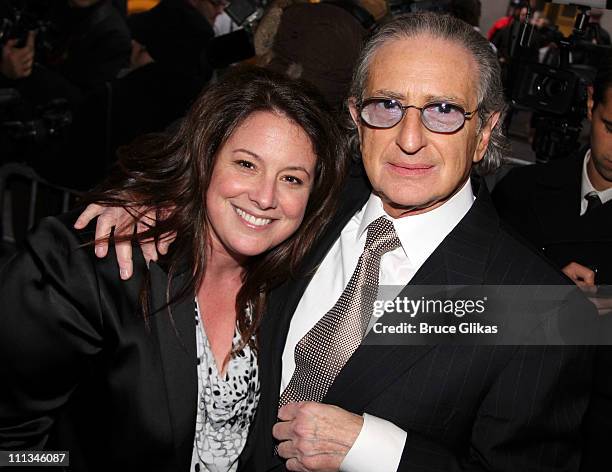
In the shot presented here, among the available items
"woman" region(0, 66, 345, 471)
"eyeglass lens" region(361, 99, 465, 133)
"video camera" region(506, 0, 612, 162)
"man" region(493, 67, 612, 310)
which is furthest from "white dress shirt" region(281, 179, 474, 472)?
"video camera" region(506, 0, 612, 162)

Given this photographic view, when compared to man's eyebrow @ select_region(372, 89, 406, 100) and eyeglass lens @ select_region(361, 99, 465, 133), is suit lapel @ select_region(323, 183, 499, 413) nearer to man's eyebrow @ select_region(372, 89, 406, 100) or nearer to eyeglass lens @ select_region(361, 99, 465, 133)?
eyeglass lens @ select_region(361, 99, 465, 133)

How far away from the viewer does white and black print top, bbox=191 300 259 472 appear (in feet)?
6.38

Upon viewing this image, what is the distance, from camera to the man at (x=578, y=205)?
2.35 metres

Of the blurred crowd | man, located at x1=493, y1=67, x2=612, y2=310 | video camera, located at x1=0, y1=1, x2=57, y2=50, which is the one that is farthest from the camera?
video camera, located at x1=0, y1=1, x2=57, y2=50

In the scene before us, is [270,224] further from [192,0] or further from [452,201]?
[192,0]

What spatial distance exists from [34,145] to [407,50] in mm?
2870

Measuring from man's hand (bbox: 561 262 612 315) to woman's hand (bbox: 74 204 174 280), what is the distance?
4.14ft

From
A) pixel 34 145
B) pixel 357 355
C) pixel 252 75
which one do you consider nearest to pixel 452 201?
pixel 357 355

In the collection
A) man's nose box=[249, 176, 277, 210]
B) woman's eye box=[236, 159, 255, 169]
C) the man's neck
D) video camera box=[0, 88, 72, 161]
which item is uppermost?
woman's eye box=[236, 159, 255, 169]

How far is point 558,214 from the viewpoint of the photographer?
8.11 feet

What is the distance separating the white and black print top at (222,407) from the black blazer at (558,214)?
3.65ft

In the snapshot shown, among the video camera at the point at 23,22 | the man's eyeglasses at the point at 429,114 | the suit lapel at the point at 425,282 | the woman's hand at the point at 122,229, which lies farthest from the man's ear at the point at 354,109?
the video camera at the point at 23,22

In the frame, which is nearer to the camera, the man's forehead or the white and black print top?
the man's forehead

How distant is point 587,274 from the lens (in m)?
2.24
